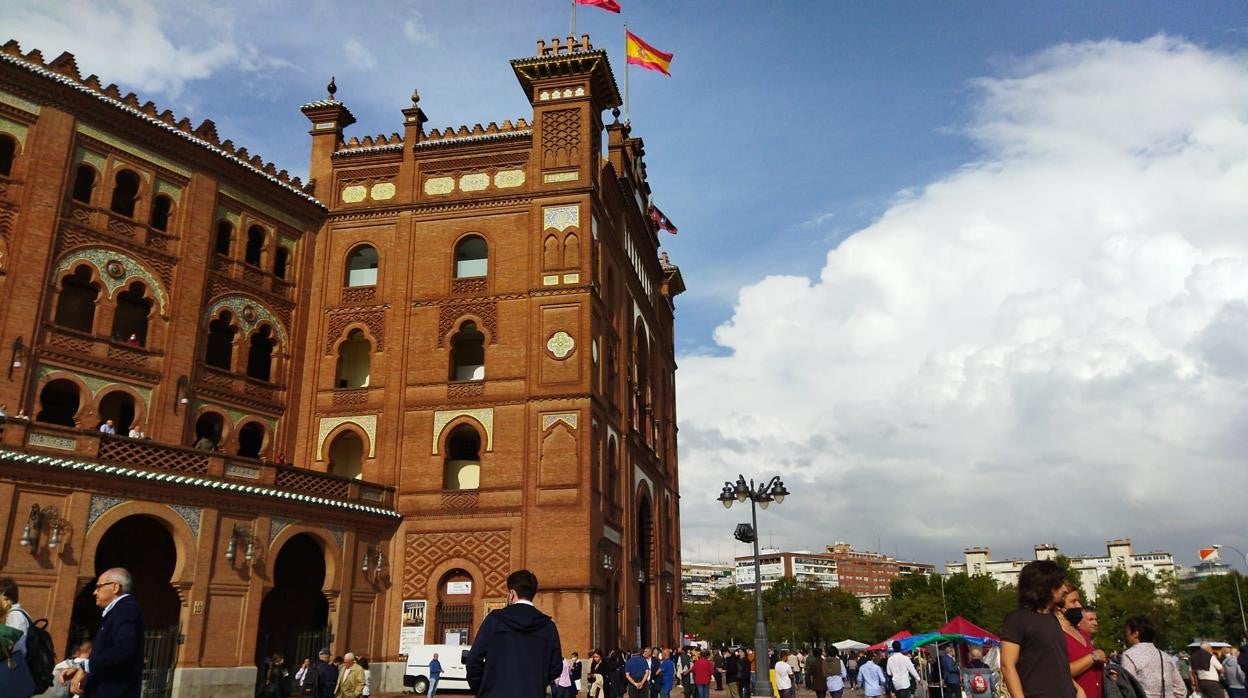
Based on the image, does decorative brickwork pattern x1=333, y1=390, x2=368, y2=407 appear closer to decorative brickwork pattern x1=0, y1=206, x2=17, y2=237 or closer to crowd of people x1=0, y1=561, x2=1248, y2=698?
decorative brickwork pattern x1=0, y1=206, x2=17, y2=237

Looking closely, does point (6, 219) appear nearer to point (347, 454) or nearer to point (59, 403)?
point (59, 403)

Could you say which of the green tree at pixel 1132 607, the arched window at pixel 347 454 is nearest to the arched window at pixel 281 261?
the arched window at pixel 347 454

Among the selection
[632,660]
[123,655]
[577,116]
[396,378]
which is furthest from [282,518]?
[123,655]

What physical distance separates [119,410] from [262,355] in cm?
493

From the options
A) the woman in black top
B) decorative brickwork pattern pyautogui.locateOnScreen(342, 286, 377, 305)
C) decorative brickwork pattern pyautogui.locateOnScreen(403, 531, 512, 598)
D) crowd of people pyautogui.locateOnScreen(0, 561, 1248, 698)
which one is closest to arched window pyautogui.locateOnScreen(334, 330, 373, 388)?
decorative brickwork pattern pyautogui.locateOnScreen(342, 286, 377, 305)

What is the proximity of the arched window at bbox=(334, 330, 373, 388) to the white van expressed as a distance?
8949 millimetres

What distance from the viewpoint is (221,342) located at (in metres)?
27.4

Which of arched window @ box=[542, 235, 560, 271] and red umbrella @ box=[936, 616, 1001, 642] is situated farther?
arched window @ box=[542, 235, 560, 271]

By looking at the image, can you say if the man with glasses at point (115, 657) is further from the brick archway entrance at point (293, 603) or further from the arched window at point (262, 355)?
the arched window at point (262, 355)

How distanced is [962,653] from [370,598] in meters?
16.9

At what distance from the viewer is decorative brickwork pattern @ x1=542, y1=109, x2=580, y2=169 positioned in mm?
29734

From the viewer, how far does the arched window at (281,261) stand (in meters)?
29.5

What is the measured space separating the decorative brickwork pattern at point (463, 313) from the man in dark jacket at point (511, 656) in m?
23.5

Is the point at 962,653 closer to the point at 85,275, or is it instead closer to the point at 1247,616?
the point at 85,275
